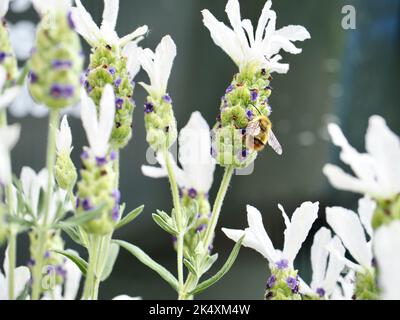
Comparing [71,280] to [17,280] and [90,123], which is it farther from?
[90,123]

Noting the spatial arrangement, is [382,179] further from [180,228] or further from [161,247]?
[161,247]

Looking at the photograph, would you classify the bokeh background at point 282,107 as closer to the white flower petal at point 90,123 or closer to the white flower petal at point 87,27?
the white flower petal at point 87,27

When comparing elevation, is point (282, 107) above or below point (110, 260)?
above

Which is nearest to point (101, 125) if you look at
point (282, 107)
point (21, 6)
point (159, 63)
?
point (159, 63)

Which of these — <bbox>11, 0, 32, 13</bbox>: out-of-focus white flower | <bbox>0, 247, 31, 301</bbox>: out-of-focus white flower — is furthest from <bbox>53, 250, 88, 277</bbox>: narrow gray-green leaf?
<bbox>11, 0, 32, 13</bbox>: out-of-focus white flower

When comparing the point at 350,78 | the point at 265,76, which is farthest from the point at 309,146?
the point at 265,76

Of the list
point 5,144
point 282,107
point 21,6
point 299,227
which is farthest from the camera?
point 282,107
